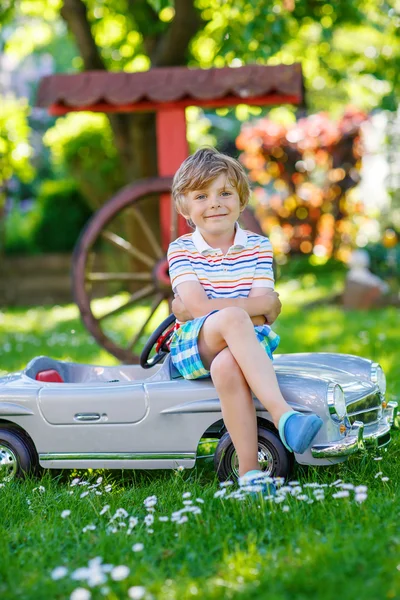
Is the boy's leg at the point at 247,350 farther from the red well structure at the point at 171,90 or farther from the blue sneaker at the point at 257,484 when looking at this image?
the red well structure at the point at 171,90

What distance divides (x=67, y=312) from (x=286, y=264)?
9.80ft

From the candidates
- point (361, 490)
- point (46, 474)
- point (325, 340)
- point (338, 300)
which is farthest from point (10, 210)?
point (361, 490)

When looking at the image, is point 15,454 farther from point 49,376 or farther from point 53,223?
point 53,223

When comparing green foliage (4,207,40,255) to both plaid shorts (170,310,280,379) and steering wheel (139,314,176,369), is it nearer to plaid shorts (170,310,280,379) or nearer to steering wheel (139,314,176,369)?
steering wheel (139,314,176,369)

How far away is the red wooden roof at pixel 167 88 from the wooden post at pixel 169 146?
127 millimetres

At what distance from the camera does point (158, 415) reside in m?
3.16

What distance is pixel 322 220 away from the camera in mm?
11766

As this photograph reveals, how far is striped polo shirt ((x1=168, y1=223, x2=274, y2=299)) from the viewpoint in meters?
3.31

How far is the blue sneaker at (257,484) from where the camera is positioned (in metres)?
2.72

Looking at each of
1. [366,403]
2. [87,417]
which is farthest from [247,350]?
[87,417]

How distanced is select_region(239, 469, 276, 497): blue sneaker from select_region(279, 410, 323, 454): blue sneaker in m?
0.13

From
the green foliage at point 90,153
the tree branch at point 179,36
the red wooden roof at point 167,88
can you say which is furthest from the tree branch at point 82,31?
the red wooden roof at point 167,88

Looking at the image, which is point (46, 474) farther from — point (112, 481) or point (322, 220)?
point (322, 220)

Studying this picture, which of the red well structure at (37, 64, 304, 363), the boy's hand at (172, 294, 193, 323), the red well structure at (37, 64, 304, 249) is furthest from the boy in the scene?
the red well structure at (37, 64, 304, 249)
